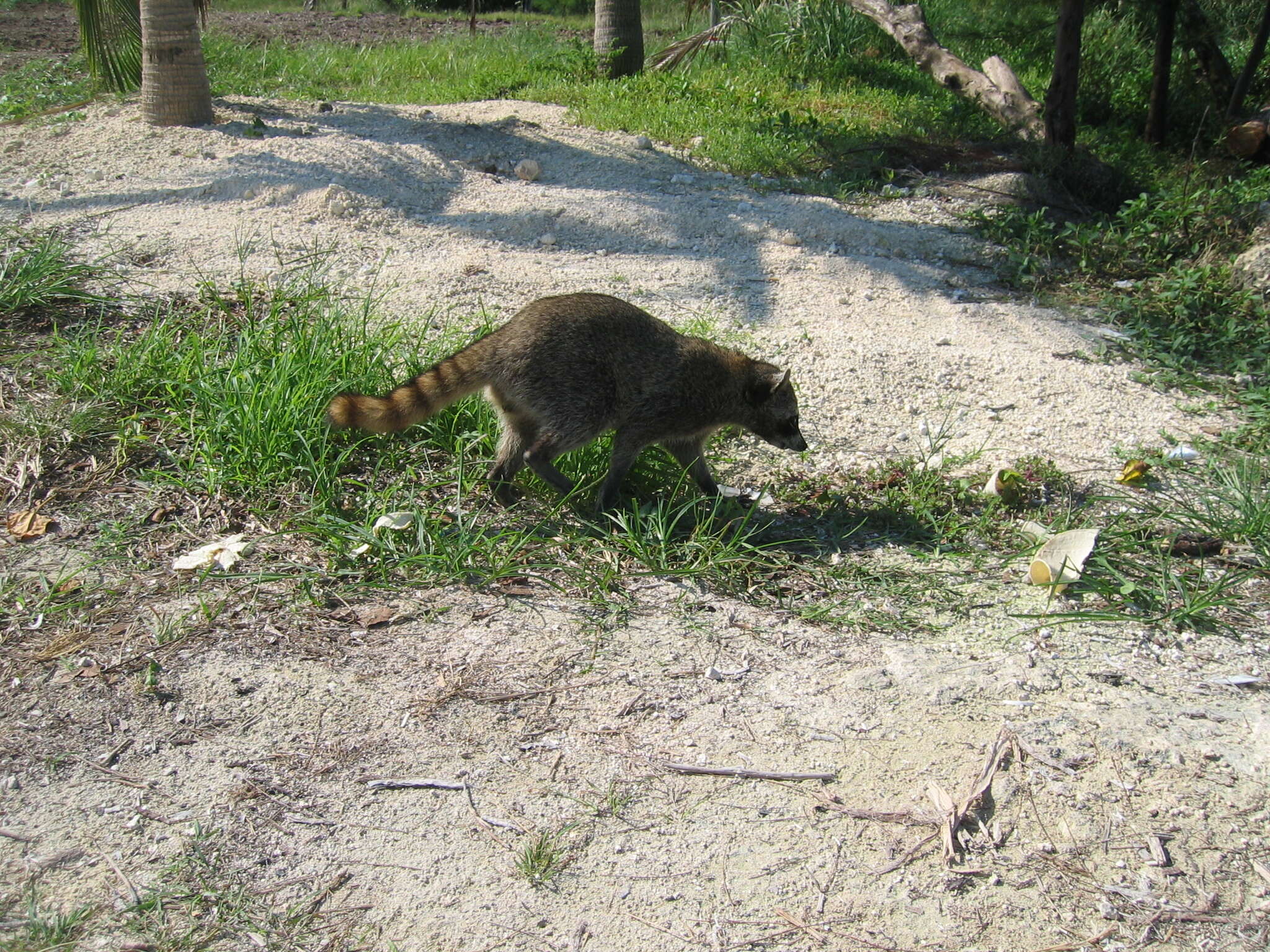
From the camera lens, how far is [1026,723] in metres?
3.34

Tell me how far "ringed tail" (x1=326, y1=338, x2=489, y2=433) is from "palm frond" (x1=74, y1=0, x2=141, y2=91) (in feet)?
18.7

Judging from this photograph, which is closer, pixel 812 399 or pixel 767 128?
pixel 812 399

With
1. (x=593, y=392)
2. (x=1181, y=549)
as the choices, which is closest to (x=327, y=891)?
(x=593, y=392)

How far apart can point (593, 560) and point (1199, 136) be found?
29.3 feet

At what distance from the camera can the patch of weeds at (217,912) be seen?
2.56m

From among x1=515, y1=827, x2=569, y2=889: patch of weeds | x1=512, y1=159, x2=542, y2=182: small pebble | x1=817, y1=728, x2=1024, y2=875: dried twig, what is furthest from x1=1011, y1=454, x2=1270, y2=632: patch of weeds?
x1=512, y1=159, x2=542, y2=182: small pebble

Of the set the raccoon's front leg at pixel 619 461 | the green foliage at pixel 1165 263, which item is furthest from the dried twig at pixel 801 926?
the green foliage at pixel 1165 263

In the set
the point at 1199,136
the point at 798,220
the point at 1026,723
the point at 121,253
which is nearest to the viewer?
the point at 1026,723

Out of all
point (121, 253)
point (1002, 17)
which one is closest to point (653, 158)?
point (121, 253)

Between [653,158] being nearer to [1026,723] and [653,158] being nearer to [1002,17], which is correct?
[1002,17]

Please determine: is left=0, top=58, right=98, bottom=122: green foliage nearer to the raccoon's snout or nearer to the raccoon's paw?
the raccoon's paw

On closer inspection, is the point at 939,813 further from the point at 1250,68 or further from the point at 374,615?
the point at 1250,68

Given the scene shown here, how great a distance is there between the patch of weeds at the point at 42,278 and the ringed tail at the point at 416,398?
81.3 inches

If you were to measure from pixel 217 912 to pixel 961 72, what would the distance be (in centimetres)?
1035
